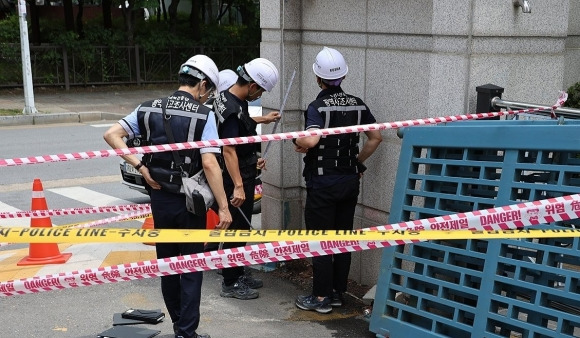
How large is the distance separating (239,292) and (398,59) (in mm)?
2298

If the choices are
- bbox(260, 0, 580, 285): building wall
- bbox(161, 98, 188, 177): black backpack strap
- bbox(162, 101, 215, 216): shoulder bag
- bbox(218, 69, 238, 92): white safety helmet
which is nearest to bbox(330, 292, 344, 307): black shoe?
bbox(260, 0, 580, 285): building wall

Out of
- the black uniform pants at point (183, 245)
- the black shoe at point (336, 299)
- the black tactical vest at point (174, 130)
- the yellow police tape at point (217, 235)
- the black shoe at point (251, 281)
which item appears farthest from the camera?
the black shoe at point (251, 281)

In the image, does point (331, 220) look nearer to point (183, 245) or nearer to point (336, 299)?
point (336, 299)

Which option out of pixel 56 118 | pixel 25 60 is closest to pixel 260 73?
pixel 25 60

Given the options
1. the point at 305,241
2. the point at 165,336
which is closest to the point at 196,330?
the point at 165,336

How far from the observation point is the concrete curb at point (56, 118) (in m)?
17.7

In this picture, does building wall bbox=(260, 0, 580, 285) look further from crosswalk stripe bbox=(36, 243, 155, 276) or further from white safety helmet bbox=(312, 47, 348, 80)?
crosswalk stripe bbox=(36, 243, 155, 276)

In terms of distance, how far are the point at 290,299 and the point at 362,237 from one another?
7.12 ft

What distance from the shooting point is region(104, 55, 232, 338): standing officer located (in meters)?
4.80

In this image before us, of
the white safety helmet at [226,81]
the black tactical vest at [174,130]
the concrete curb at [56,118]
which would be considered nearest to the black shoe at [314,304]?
the black tactical vest at [174,130]

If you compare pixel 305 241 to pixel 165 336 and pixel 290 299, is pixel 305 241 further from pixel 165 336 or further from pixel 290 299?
pixel 290 299

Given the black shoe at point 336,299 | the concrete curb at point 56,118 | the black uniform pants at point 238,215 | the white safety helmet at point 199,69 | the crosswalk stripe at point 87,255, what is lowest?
the concrete curb at point 56,118

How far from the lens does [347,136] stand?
564cm

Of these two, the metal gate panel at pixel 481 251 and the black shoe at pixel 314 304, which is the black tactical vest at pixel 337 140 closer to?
the metal gate panel at pixel 481 251
